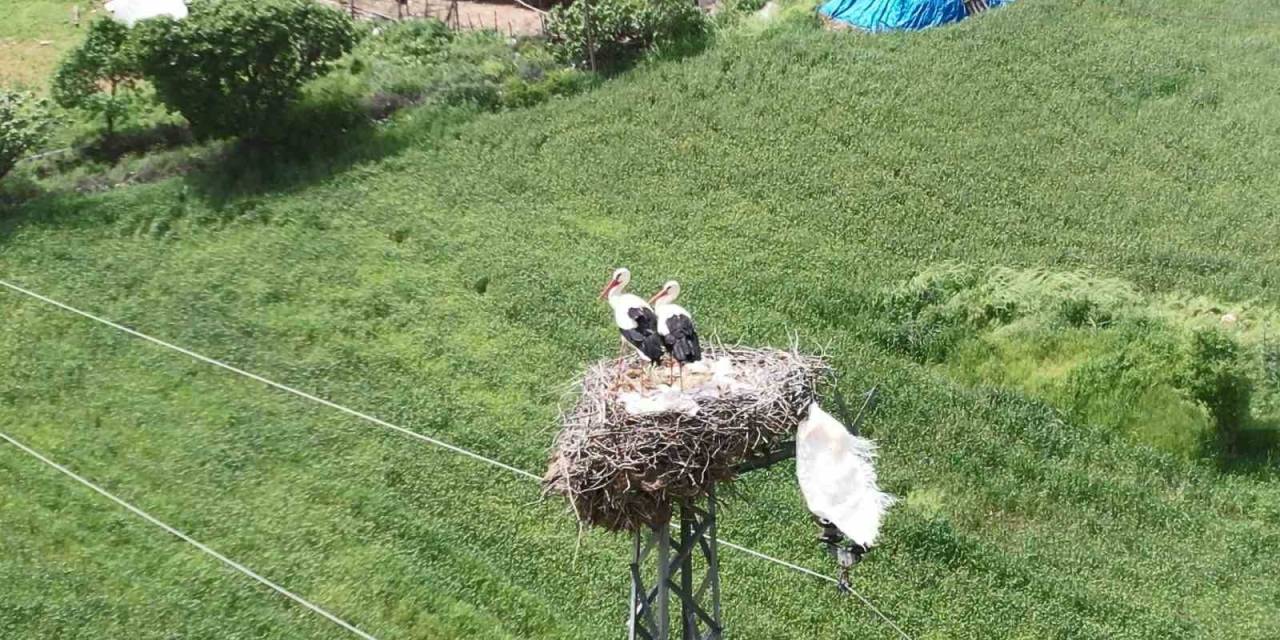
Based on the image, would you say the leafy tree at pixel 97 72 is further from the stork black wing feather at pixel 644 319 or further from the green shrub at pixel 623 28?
the stork black wing feather at pixel 644 319

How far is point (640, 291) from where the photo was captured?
18188mm

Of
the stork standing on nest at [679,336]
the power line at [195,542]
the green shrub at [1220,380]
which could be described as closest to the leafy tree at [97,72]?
the power line at [195,542]

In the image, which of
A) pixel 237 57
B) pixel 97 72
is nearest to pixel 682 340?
pixel 237 57

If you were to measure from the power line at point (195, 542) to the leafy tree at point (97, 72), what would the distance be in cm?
777

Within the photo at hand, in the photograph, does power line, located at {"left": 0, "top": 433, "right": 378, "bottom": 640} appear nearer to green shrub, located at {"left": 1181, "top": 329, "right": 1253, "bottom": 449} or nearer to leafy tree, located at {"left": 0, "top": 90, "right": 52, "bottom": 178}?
leafy tree, located at {"left": 0, "top": 90, "right": 52, "bottom": 178}

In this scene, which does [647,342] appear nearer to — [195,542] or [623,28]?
[195,542]

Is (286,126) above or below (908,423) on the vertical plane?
above

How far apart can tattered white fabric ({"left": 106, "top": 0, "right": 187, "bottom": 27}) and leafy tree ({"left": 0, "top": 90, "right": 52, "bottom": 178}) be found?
6.57 feet

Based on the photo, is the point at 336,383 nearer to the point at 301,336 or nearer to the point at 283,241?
the point at 301,336

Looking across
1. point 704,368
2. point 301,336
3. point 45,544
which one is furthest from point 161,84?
point 704,368

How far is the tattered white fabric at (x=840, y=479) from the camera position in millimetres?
8797

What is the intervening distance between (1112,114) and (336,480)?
12.7 meters

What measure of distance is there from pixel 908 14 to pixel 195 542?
14619mm

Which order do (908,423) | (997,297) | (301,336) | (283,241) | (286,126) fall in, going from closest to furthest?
1. (908,423)
2. (997,297)
3. (301,336)
4. (283,241)
5. (286,126)
